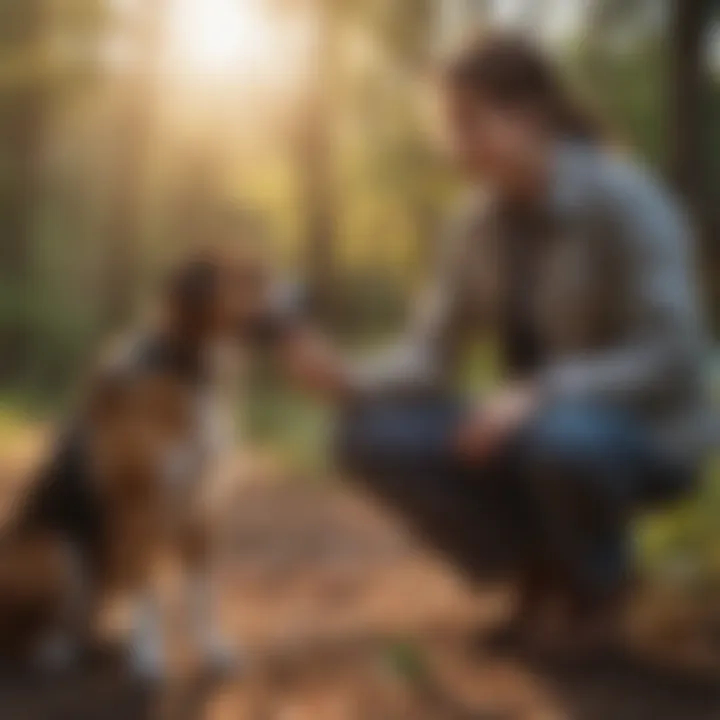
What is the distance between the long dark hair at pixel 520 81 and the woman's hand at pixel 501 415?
0.24 metres

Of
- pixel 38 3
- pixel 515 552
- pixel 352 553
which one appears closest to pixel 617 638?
pixel 515 552

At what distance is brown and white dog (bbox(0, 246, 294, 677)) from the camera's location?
43.2 inches

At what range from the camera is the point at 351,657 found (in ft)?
3.71

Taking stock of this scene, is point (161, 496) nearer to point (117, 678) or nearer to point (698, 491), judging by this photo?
point (117, 678)

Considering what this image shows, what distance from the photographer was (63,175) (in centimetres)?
109

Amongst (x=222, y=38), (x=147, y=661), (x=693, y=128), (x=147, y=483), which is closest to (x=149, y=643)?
(x=147, y=661)

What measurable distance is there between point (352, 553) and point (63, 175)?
421 mm

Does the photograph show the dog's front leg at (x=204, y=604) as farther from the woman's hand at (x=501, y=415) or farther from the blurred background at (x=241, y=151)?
the woman's hand at (x=501, y=415)

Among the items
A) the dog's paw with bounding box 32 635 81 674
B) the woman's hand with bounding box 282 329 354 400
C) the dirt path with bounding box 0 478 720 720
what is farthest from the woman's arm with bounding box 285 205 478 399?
the dog's paw with bounding box 32 635 81 674

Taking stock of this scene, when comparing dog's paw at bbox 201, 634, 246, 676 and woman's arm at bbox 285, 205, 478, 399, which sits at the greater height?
woman's arm at bbox 285, 205, 478, 399

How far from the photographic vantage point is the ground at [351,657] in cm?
110

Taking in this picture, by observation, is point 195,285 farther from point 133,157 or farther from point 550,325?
point 550,325

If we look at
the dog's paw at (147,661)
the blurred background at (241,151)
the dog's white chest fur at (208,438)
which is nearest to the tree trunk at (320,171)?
the blurred background at (241,151)

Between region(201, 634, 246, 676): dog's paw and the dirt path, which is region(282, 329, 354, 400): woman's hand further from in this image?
region(201, 634, 246, 676): dog's paw
